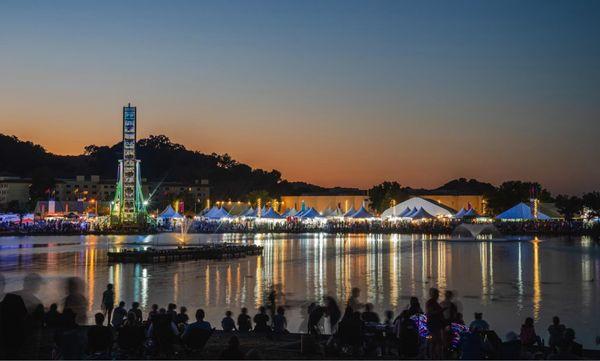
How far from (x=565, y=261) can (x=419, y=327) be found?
3310 centimetres

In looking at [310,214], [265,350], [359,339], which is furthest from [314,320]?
[310,214]

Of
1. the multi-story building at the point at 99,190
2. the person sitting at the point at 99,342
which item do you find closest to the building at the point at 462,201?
the multi-story building at the point at 99,190

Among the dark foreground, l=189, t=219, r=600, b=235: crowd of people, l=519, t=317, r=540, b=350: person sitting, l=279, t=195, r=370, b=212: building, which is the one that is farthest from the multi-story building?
l=519, t=317, r=540, b=350: person sitting

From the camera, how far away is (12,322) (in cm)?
837

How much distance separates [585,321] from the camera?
2191 cm

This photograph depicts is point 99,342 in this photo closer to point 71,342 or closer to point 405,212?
point 71,342

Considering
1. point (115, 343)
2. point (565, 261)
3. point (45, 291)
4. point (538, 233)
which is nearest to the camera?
point (115, 343)

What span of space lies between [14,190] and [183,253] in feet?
406

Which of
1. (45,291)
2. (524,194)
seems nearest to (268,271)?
(45,291)

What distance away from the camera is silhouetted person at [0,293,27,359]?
27.3 ft

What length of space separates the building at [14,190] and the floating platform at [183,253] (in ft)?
391

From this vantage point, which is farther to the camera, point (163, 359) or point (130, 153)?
point (130, 153)

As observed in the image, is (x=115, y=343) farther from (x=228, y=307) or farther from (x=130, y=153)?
(x=130, y=153)

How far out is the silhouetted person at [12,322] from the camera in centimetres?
833
